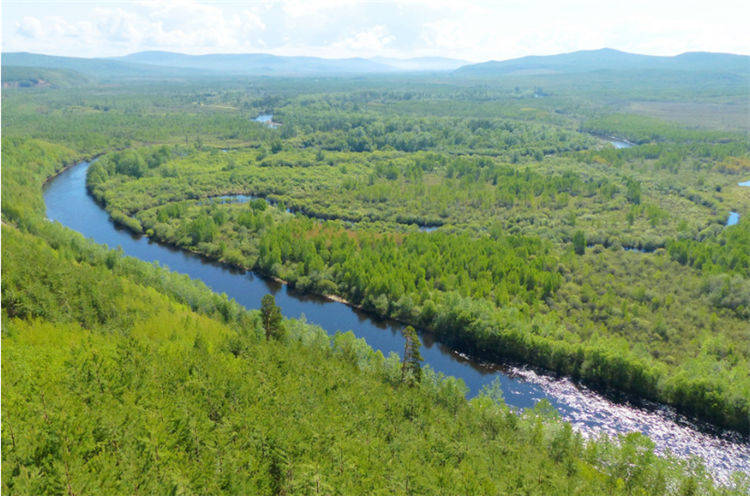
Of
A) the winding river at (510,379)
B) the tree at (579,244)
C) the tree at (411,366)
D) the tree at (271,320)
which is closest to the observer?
the tree at (411,366)

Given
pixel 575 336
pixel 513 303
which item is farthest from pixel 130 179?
pixel 575 336

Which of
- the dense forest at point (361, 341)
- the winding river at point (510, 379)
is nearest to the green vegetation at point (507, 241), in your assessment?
the dense forest at point (361, 341)

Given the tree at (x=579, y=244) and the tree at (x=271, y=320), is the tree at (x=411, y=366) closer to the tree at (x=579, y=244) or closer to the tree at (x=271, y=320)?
the tree at (x=271, y=320)

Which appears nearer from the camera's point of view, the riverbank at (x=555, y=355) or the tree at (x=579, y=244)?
the riverbank at (x=555, y=355)

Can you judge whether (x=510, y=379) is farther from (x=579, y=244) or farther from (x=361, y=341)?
(x=579, y=244)

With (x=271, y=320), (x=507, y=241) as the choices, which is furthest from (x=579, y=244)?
(x=271, y=320)

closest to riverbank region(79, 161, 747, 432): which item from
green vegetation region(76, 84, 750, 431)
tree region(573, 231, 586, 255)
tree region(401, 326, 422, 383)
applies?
green vegetation region(76, 84, 750, 431)

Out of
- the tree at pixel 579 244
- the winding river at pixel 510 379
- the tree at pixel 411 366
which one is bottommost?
the winding river at pixel 510 379
